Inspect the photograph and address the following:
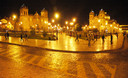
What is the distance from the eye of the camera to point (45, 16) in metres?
78.0

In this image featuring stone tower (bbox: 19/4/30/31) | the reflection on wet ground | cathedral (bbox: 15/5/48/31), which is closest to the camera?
the reflection on wet ground

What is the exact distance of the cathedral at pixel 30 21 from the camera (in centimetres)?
6244

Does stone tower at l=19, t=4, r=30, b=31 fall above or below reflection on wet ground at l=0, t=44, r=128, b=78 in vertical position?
above

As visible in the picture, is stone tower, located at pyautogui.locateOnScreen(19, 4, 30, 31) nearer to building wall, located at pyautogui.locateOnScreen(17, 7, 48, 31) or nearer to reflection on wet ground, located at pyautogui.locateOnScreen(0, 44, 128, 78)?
building wall, located at pyautogui.locateOnScreen(17, 7, 48, 31)

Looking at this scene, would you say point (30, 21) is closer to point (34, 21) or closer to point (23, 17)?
point (34, 21)

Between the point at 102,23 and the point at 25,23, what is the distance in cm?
4141

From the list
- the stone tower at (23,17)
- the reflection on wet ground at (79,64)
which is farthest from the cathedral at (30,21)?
the reflection on wet ground at (79,64)

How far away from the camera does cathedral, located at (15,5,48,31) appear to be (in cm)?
6244

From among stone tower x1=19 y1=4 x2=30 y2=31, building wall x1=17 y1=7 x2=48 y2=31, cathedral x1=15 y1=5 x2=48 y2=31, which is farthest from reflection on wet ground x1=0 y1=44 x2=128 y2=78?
building wall x1=17 y1=7 x2=48 y2=31

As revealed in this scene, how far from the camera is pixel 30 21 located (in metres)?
71.4

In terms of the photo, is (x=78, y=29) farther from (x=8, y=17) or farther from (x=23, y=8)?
(x=8, y=17)

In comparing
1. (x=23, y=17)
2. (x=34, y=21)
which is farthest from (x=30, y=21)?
(x=23, y=17)

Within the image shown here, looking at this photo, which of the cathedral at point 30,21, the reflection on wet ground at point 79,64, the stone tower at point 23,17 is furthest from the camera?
the cathedral at point 30,21

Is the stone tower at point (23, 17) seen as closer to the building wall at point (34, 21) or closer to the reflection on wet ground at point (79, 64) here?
the building wall at point (34, 21)
